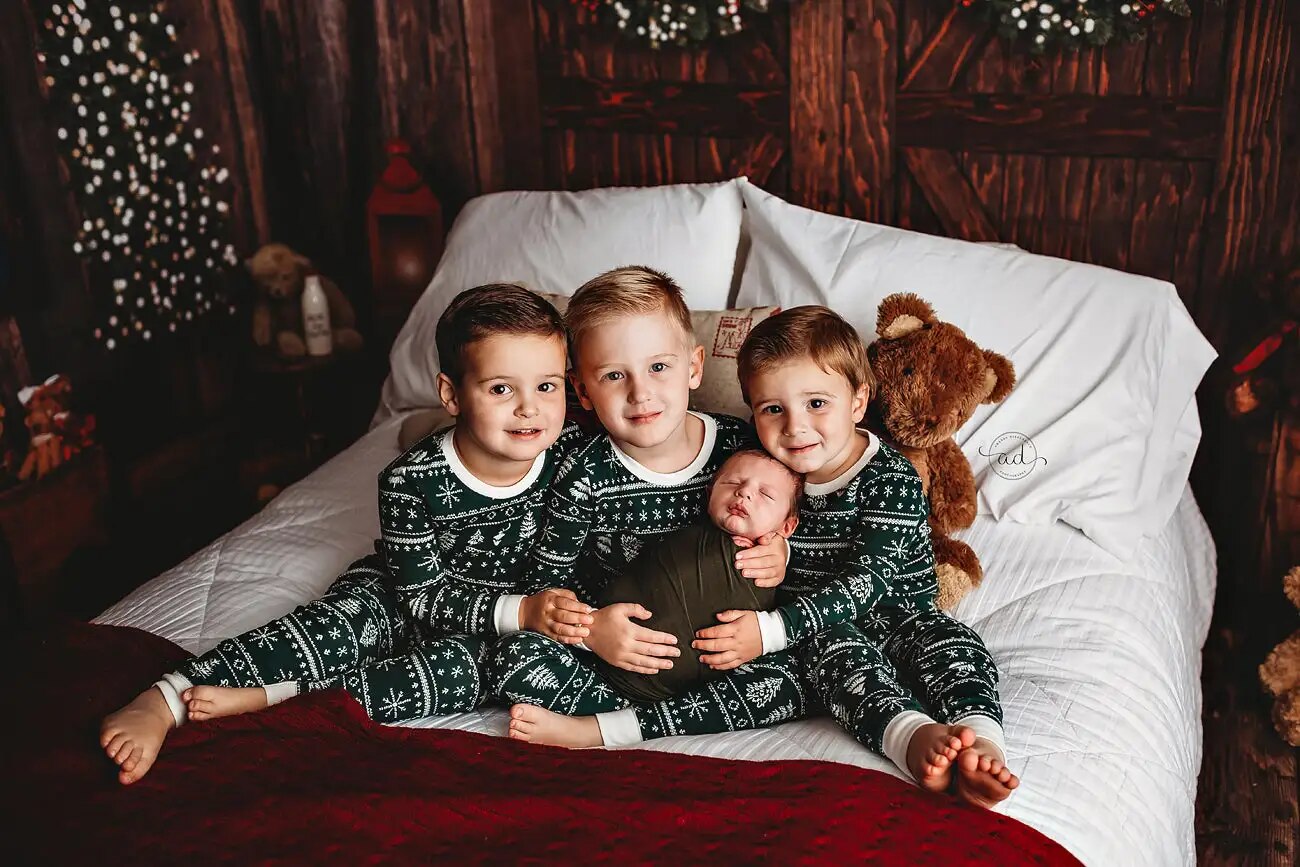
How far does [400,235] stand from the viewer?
289cm

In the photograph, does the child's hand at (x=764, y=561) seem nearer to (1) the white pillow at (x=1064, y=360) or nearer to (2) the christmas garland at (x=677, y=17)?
(1) the white pillow at (x=1064, y=360)

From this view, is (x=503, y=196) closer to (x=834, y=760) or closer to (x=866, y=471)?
(x=866, y=471)

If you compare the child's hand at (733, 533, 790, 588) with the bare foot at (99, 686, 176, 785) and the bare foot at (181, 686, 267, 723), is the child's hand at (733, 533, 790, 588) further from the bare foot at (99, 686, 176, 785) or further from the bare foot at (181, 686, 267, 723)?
the bare foot at (99, 686, 176, 785)

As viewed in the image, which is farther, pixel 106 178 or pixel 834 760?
pixel 106 178

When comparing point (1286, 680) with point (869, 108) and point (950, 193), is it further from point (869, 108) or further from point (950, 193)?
point (869, 108)

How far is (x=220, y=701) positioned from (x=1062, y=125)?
1.82 meters

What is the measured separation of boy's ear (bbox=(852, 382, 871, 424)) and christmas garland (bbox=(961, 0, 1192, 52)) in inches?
35.3

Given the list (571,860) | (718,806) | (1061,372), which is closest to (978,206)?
(1061,372)

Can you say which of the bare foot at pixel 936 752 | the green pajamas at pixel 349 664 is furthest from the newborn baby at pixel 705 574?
the bare foot at pixel 936 752

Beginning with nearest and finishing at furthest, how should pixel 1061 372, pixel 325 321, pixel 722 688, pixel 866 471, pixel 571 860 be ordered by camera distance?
1. pixel 571 860
2. pixel 722 688
3. pixel 866 471
4. pixel 1061 372
5. pixel 325 321

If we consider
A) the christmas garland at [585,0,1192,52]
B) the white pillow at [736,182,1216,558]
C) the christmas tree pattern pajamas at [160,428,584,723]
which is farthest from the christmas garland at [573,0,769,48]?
the christmas tree pattern pajamas at [160,428,584,723]

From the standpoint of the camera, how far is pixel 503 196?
2.54 meters

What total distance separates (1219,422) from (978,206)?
2.13ft

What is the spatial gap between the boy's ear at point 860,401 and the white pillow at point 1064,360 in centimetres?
37
